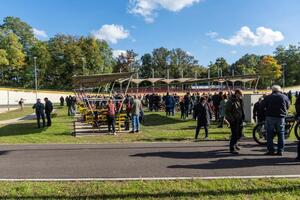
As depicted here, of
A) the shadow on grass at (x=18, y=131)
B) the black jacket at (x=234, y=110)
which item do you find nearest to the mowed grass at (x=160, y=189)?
the black jacket at (x=234, y=110)

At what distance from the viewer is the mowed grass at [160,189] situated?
20.4 feet

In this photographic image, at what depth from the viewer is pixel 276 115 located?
383 inches

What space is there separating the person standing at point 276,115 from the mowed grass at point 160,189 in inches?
114

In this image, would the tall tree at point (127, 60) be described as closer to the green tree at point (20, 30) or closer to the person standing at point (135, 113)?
the green tree at point (20, 30)

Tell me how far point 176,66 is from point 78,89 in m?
103

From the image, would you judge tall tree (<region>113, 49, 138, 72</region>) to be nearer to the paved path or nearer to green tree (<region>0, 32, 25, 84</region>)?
green tree (<region>0, 32, 25, 84</region>)

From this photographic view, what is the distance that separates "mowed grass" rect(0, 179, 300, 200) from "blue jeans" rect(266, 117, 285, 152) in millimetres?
2830

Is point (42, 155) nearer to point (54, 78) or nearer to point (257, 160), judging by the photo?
point (257, 160)

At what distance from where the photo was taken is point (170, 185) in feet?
22.5

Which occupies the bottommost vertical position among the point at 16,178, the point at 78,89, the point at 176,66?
the point at 16,178

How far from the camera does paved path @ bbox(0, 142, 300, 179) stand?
8.03 meters

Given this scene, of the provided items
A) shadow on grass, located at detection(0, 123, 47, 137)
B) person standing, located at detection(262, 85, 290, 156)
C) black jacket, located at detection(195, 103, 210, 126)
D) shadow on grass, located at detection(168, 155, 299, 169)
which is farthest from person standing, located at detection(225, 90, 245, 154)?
shadow on grass, located at detection(0, 123, 47, 137)

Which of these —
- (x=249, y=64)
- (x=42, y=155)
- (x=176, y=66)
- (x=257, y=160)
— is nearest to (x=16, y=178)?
(x=42, y=155)

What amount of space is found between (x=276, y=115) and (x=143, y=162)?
3.46 m
